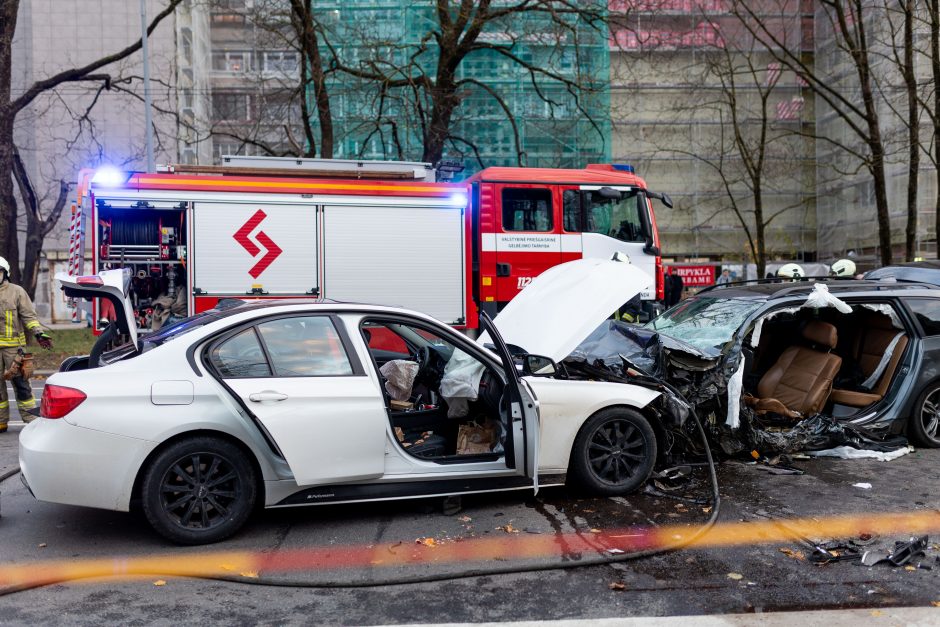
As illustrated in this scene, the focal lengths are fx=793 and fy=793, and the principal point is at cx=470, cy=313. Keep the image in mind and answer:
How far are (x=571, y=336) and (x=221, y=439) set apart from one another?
2.31 metres

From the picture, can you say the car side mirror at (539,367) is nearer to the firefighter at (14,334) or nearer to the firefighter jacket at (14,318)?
the firefighter at (14,334)

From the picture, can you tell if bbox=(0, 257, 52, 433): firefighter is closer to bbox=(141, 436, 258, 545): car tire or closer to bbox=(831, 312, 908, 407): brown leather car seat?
bbox=(141, 436, 258, 545): car tire

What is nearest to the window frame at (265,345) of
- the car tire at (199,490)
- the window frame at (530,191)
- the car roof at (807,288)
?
the car tire at (199,490)

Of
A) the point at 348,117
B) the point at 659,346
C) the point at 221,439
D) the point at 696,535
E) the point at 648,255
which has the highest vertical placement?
the point at 348,117

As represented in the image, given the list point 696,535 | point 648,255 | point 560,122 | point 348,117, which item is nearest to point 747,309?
point 696,535

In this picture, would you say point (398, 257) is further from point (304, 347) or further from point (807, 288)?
point (304, 347)

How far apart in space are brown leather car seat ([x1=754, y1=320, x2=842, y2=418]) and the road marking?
2.08m

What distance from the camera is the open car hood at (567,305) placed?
17.5 feet

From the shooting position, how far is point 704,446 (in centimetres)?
588

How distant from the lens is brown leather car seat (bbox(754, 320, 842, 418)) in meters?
7.11

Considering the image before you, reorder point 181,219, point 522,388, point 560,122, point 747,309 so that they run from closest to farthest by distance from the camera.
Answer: point 522,388 → point 747,309 → point 181,219 → point 560,122

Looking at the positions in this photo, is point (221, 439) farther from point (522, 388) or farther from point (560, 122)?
point (560, 122)

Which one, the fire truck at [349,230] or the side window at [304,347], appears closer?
the side window at [304,347]

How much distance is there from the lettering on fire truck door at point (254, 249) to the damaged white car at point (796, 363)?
215 inches
